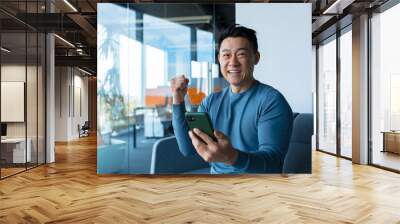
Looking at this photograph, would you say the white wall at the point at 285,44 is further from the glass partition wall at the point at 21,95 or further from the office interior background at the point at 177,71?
the glass partition wall at the point at 21,95

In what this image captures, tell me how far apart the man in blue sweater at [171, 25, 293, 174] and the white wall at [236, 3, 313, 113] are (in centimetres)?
15

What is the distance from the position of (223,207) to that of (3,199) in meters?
2.88

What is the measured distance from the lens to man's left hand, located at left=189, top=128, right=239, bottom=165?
5.84 meters

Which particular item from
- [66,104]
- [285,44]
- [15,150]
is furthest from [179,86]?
[66,104]

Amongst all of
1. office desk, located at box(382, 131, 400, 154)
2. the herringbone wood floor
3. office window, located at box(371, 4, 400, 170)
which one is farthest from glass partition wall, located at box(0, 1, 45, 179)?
office desk, located at box(382, 131, 400, 154)

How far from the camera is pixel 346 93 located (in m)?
9.70

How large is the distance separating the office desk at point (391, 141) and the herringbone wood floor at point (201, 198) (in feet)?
2.01

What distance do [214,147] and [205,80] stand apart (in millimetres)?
1057

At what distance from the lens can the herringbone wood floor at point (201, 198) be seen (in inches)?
167

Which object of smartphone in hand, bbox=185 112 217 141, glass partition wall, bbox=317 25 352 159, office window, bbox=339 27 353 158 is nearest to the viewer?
smartphone in hand, bbox=185 112 217 141

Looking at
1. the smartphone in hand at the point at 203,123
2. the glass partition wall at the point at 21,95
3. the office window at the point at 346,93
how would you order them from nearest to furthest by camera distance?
1. the smartphone in hand at the point at 203,123
2. the glass partition wall at the point at 21,95
3. the office window at the point at 346,93

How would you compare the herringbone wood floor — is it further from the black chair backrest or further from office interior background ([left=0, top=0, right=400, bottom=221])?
office interior background ([left=0, top=0, right=400, bottom=221])

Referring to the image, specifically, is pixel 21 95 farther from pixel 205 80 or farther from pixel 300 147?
pixel 300 147

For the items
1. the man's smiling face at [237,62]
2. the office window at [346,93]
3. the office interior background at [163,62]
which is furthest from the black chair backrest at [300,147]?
the office window at [346,93]
